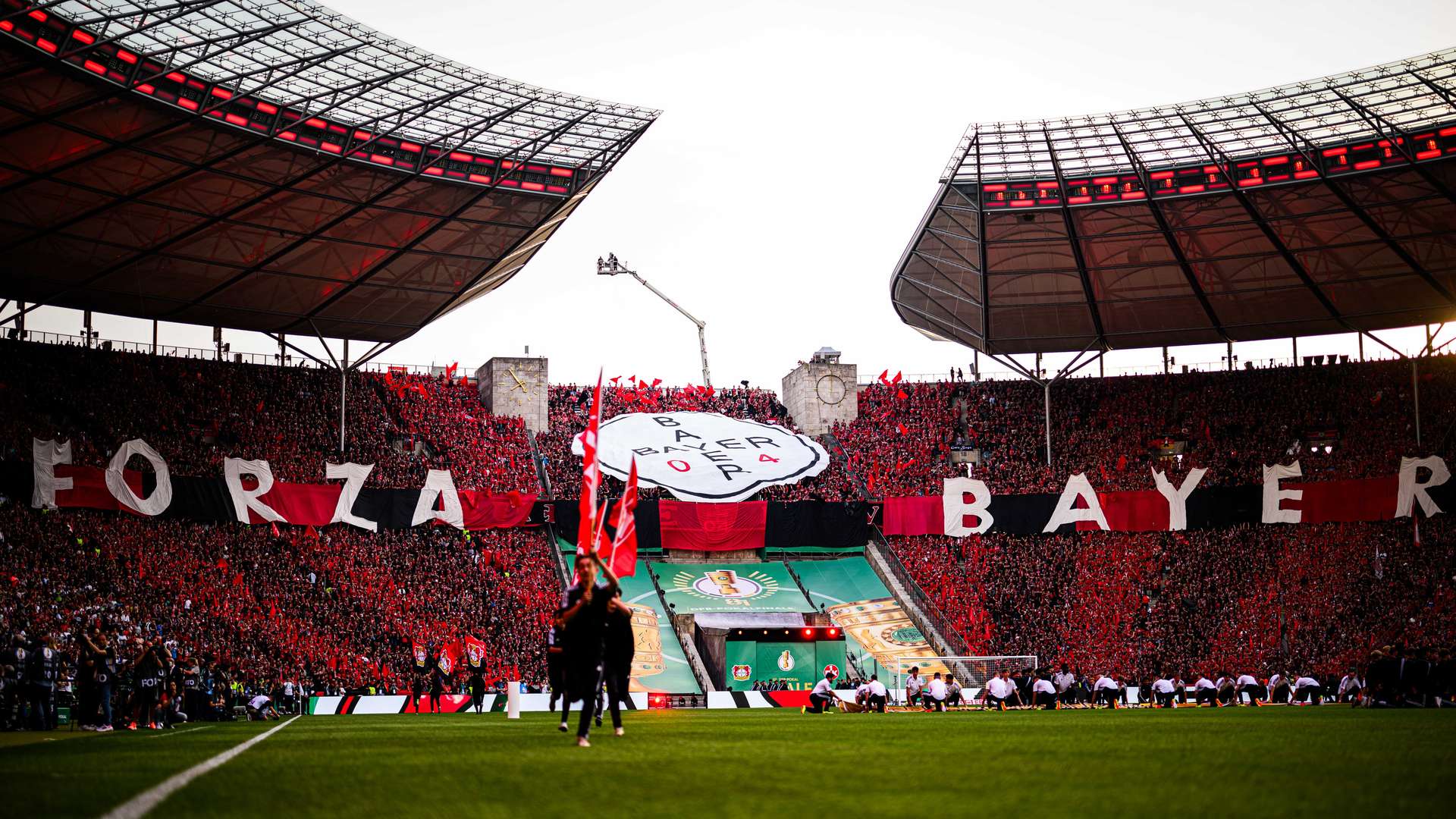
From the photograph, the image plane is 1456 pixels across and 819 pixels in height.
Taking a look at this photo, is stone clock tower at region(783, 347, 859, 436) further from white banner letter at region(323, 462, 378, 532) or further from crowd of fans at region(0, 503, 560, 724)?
white banner letter at region(323, 462, 378, 532)

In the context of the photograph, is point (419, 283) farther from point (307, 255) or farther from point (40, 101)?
point (40, 101)

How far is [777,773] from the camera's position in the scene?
9.50 metres

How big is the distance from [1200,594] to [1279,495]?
4.99 meters

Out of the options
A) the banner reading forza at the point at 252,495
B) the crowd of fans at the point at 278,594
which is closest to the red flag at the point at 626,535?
the crowd of fans at the point at 278,594

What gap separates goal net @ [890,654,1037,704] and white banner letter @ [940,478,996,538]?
6630 mm

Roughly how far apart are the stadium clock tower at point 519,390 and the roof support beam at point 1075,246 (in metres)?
21.0

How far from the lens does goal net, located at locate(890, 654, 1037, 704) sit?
3809cm

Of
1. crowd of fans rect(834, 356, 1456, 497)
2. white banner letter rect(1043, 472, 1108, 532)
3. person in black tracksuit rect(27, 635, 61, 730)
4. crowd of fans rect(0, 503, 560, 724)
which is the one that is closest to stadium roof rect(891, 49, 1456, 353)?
crowd of fans rect(834, 356, 1456, 497)

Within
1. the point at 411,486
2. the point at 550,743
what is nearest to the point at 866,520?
the point at 411,486

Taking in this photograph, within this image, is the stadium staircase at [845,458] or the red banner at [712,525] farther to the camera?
the stadium staircase at [845,458]

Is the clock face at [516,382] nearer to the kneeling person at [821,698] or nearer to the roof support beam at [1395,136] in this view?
the kneeling person at [821,698]

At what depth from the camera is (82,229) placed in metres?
36.4

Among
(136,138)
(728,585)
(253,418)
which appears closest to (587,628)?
(136,138)

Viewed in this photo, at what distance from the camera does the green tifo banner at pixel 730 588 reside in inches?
1773
